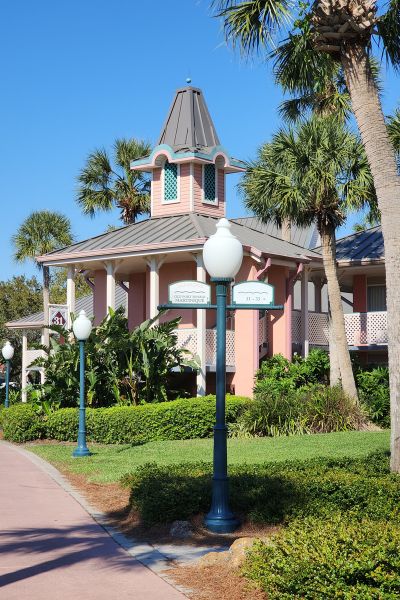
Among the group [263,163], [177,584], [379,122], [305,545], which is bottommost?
[177,584]

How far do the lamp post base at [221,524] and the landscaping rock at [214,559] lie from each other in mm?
1201

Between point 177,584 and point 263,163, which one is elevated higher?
point 263,163

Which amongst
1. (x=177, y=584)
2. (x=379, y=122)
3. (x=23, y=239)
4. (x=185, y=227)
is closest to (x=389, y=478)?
(x=177, y=584)

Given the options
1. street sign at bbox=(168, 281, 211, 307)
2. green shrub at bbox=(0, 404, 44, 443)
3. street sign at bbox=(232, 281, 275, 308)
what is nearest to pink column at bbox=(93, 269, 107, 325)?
green shrub at bbox=(0, 404, 44, 443)

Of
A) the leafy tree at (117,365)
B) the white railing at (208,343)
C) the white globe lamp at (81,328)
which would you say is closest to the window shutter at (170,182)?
the white railing at (208,343)

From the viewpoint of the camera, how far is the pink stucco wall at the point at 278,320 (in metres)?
24.8

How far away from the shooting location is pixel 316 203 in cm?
2239

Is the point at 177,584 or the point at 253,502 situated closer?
the point at 177,584

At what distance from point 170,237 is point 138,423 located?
5620mm

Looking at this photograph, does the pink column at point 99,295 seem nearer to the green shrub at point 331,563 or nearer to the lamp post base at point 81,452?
the lamp post base at point 81,452

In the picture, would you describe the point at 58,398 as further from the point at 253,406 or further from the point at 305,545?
the point at 305,545

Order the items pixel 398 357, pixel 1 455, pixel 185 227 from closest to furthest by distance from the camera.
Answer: pixel 398 357 < pixel 1 455 < pixel 185 227

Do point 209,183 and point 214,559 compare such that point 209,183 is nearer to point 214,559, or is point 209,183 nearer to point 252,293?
point 252,293

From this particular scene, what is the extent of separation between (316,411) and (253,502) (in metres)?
11.2
